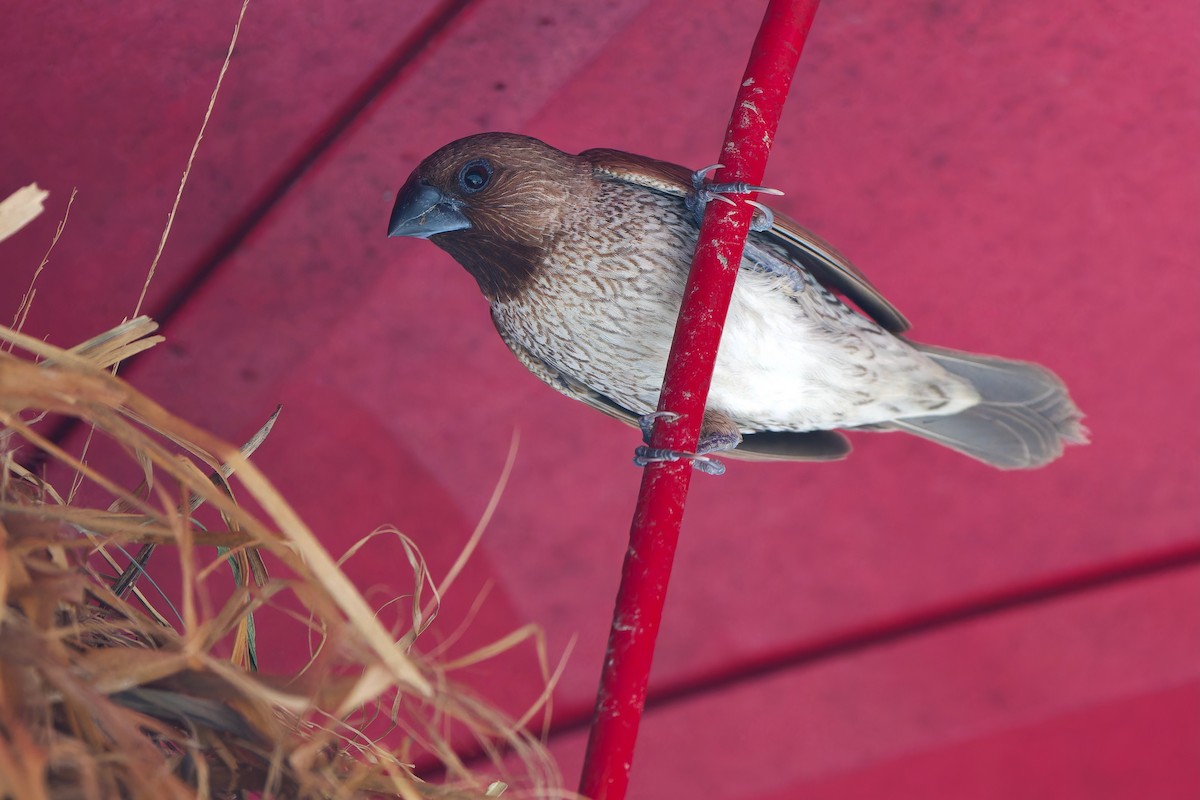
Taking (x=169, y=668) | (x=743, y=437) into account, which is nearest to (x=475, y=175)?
(x=743, y=437)

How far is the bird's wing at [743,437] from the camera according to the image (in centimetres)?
198

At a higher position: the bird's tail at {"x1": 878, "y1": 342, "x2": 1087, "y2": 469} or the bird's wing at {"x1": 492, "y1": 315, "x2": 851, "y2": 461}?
the bird's tail at {"x1": 878, "y1": 342, "x2": 1087, "y2": 469}

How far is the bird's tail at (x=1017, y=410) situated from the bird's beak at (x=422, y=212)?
927mm

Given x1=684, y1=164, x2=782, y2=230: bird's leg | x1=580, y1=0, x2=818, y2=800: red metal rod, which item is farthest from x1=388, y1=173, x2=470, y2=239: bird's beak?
x1=580, y1=0, x2=818, y2=800: red metal rod

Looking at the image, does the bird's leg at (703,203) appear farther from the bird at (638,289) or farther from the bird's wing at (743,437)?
the bird's wing at (743,437)

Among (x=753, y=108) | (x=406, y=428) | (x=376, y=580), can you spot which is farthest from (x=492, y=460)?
(x=753, y=108)

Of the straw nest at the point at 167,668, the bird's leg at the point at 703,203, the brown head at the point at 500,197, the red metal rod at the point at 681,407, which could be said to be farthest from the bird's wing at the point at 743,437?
the straw nest at the point at 167,668

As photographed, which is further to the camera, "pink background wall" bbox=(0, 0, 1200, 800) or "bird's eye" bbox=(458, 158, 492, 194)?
"pink background wall" bbox=(0, 0, 1200, 800)

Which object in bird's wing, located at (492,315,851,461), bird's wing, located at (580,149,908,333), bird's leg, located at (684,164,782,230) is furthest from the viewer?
bird's wing, located at (492,315,851,461)

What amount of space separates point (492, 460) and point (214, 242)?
83 cm

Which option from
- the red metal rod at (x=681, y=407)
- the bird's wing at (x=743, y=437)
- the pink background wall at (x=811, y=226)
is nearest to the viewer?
the red metal rod at (x=681, y=407)

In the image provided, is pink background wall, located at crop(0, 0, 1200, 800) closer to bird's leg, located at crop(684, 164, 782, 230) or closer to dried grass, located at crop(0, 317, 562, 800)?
bird's leg, located at crop(684, 164, 782, 230)

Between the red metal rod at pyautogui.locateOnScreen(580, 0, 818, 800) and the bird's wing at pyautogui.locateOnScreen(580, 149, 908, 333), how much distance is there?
34 centimetres

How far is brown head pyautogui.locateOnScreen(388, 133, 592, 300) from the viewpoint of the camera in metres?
1.79
